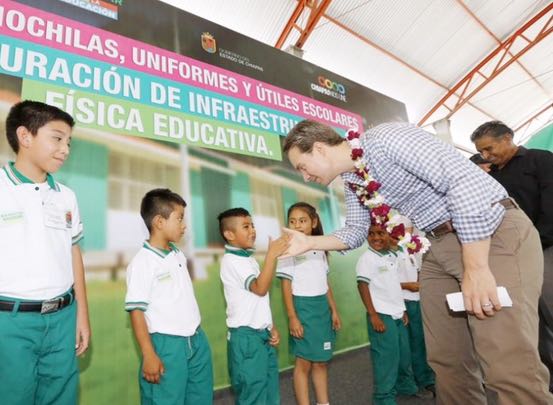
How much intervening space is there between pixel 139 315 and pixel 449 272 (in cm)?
140

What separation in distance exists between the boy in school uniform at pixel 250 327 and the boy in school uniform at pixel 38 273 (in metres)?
0.78

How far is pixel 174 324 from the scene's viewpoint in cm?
169

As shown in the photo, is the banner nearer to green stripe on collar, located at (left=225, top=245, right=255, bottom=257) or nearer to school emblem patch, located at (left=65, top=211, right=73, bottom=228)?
green stripe on collar, located at (left=225, top=245, right=255, bottom=257)

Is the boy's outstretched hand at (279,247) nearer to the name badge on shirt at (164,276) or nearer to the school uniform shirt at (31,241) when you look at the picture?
the name badge on shirt at (164,276)

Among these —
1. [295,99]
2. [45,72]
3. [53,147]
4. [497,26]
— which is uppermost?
[497,26]

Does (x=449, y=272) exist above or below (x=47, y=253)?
below

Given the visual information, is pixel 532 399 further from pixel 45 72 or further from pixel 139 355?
pixel 45 72

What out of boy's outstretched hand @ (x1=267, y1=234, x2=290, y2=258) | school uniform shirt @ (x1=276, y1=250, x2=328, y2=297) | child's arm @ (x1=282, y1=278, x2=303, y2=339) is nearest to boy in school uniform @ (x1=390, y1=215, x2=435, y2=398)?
school uniform shirt @ (x1=276, y1=250, x2=328, y2=297)

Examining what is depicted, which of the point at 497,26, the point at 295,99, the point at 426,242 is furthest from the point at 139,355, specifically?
the point at 497,26

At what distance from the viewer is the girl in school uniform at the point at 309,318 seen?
221 centimetres

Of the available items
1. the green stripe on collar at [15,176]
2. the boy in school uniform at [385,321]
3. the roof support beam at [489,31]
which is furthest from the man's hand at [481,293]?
the roof support beam at [489,31]

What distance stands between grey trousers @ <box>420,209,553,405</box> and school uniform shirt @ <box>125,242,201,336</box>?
1153 millimetres

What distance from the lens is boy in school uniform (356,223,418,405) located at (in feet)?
6.98

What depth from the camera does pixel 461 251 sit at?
1.24 meters
